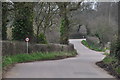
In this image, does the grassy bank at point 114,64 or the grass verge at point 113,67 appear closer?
the grass verge at point 113,67

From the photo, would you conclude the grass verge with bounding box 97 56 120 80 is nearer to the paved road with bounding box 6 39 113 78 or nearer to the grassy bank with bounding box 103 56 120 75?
the grassy bank with bounding box 103 56 120 75

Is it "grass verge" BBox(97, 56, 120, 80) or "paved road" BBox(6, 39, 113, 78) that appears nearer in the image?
"paved road" BBox(6, 39, 113, 78)

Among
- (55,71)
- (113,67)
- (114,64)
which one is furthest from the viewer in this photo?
(114,64)

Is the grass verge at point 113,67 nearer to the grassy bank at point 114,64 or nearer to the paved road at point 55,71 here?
the grassy bank at point 114,64

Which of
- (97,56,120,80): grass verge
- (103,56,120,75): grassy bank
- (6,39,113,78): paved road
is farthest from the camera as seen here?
(103,56,120,75): grassy bank

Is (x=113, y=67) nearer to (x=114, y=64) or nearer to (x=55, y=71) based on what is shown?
(x=114, y=64)

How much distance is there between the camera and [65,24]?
44.6 metres

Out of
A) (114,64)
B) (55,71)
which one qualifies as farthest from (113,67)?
(55,71)

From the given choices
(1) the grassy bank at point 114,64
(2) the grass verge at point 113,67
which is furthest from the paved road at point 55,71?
(1) the grassy bank at point 114,64

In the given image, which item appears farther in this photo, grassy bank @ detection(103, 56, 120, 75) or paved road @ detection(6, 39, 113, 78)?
grassy bank @ detection(103, 56, 120, 75)

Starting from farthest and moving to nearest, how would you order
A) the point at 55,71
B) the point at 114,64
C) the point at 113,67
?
the point at 114,64 < the point at 113,67 < the point at 55,71

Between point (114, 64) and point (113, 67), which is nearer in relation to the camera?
point (113, 67)

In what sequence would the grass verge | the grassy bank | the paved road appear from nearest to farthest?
the paved road → the grass verge → the grassy bank

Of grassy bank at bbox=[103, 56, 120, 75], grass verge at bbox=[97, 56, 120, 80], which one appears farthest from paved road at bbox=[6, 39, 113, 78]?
grassy bank at bbox=[103, 56, 120, 75]
